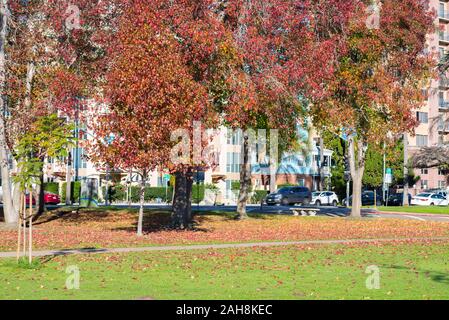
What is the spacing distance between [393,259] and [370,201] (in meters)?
53.9

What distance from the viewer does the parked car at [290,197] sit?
2515 inches

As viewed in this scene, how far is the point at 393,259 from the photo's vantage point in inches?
754

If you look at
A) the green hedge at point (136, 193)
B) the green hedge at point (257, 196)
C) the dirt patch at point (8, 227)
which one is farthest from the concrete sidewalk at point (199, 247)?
the green hedge at point (257, 196)

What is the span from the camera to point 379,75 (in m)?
36.8

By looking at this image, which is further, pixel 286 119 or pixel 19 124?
pixel 286 119

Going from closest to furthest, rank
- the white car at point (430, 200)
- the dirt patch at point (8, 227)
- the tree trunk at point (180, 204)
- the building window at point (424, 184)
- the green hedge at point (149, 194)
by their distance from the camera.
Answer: the dirt patch at point (8, 227)
the tree trunk at point (180, 204)
the green hedge at point (149, 194)
the white car at point (430, 200)
the building window at point (424, 184)

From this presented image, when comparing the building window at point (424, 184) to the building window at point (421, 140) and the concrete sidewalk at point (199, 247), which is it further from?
the concrete sidewalk at point (199, 247)

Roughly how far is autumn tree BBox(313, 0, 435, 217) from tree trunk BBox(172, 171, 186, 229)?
8.94m

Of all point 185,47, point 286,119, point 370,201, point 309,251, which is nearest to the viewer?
point 309,251

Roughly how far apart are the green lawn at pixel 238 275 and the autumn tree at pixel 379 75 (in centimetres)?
1647

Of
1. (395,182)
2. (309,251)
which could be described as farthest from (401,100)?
(395,182)

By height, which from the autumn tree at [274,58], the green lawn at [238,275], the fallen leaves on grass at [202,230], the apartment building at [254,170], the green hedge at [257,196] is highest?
the autumn tree at [274,58]

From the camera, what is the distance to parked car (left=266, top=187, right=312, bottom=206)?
6388cm
